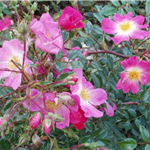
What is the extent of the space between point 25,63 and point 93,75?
Answer: 336mm

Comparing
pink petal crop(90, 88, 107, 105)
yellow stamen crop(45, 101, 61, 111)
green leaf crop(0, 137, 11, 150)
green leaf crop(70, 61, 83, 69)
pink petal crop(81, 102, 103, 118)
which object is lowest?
green leaf crop(0, 137, 11, 150)

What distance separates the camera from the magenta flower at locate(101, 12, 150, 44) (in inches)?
45.1

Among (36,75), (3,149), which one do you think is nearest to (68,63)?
(36,75)

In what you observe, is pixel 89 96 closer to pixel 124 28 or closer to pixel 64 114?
pixel 64 114

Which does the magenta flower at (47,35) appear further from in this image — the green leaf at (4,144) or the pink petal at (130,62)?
the green leaf at (4,144)

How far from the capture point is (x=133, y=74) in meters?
1.11

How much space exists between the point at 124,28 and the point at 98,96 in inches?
13.2

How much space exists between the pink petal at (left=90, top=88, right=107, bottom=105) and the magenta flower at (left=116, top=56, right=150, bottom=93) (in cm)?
11

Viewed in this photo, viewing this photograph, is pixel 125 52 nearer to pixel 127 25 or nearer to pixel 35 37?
pixel 127 25

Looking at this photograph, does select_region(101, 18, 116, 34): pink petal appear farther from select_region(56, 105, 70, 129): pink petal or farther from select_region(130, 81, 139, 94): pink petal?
select_region(56, 105, 70, 129): pink petal

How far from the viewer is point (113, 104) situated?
4.28 feet

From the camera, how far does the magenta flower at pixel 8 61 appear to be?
899 mm

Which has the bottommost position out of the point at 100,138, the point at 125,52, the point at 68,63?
the point at 100,138

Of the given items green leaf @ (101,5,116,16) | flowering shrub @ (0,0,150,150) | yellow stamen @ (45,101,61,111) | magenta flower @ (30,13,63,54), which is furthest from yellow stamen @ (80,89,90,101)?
green leaf @ (101,5,116,16)
